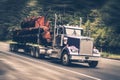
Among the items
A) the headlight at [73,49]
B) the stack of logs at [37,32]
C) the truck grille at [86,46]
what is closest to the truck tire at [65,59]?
the headlight at [73,49]

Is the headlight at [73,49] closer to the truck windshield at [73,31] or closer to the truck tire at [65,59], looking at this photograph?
the truck tire at [65,59]

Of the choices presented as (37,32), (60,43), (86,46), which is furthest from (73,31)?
(37,32)

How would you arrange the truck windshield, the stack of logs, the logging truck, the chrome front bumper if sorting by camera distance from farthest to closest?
the stack of logs
the truck windshield
the logging truck
the chrome front bumper

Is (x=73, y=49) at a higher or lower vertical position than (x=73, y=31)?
lower

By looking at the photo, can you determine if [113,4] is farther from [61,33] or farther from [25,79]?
[61,33]

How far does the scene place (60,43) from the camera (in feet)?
65.2

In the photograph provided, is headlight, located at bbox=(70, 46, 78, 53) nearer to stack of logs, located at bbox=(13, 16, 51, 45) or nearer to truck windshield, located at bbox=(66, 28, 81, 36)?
truck windshield, located at bbox=(66, 28, 81, 36)

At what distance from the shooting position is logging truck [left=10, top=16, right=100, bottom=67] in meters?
18.5

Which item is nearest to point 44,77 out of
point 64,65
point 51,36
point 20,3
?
point 64,65

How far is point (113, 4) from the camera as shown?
2.80 meters

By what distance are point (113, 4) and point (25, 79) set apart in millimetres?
10337

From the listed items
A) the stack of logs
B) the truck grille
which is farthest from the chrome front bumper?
the stack of logs

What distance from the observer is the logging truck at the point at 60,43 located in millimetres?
18547

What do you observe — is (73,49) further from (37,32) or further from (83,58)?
(37,32)
